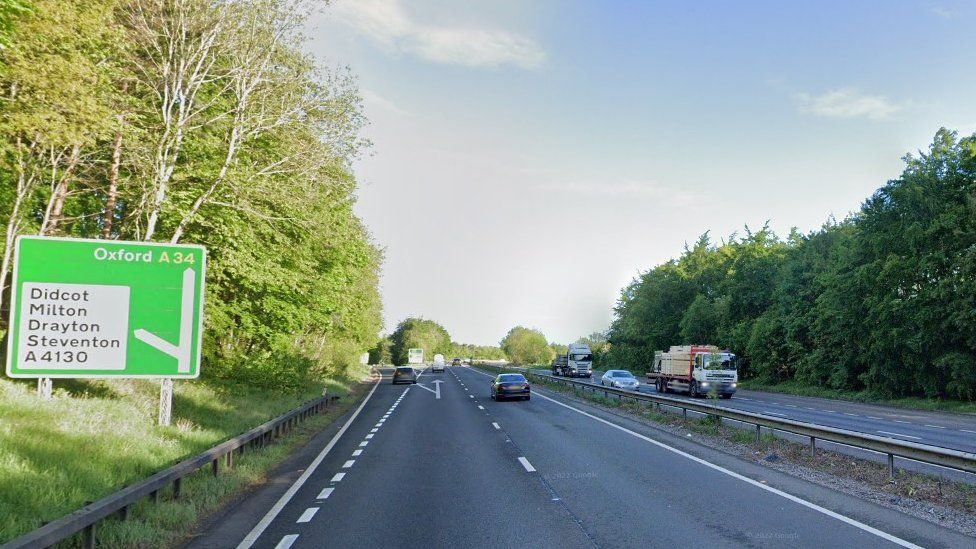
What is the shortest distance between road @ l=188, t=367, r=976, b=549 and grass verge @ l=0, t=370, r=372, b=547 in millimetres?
602

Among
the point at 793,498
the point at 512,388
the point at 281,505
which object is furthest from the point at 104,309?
the point at 512,388

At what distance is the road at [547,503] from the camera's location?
7797mm

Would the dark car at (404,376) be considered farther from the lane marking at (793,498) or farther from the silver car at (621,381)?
the lane marking at (793,498)

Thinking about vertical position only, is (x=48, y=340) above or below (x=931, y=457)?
above

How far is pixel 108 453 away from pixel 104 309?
3307mm

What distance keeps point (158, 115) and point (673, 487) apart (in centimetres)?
1855

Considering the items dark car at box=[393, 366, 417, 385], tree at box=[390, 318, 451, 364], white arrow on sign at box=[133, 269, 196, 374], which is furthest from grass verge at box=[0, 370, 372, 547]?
tree at box=[390, 318, 451, 364]

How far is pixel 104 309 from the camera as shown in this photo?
1281 centimetres

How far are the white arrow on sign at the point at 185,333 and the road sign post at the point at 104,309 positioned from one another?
2cm

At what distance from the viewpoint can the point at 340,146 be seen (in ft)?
79.2

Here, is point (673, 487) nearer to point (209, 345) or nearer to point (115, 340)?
point (115, 340)

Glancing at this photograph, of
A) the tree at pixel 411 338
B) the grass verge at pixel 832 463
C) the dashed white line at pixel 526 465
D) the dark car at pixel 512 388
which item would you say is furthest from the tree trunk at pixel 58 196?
the tree at pixel 411 338

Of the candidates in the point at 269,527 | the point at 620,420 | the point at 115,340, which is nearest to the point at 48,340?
the point at 115,340

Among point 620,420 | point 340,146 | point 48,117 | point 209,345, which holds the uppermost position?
point 340,146
